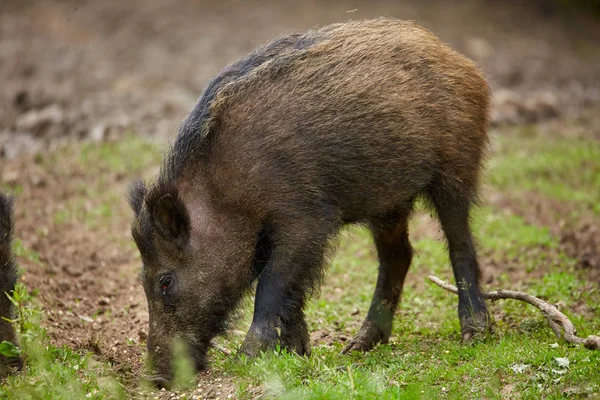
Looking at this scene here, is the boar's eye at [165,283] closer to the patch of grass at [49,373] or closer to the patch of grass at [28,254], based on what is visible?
the patch of grass at [49,373]

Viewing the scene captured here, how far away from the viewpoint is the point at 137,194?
611 cm

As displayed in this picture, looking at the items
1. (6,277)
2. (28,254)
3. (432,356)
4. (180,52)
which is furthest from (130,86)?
(432,356)

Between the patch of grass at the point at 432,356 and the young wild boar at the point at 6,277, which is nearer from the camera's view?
the patch of grass at the point at 432,356

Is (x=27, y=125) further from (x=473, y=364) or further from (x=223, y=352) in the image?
(x=473, y=364)

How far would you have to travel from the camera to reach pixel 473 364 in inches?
217

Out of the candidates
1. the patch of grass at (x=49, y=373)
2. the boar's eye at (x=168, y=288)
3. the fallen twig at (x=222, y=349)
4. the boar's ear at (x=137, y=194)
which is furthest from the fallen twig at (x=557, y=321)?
the patch of grass at (x=49, y=373)

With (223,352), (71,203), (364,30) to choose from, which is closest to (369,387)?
(223,352)

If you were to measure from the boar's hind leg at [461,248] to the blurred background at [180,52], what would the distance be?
719cm

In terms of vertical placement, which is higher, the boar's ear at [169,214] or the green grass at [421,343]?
the boar's ear at [169,214]

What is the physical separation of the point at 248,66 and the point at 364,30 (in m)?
0.96

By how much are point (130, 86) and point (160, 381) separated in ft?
33.0

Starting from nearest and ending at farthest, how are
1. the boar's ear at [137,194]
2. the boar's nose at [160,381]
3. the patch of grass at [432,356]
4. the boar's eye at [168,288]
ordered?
1. the patch of grass at [432,356]
2. the boar's nose at [160,381]
3. the boar's eye at [168,288]
4. the boar's ear at [137,194]

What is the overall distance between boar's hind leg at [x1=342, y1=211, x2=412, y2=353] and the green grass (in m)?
0.22

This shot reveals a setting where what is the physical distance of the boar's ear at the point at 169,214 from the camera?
5.70 meters
